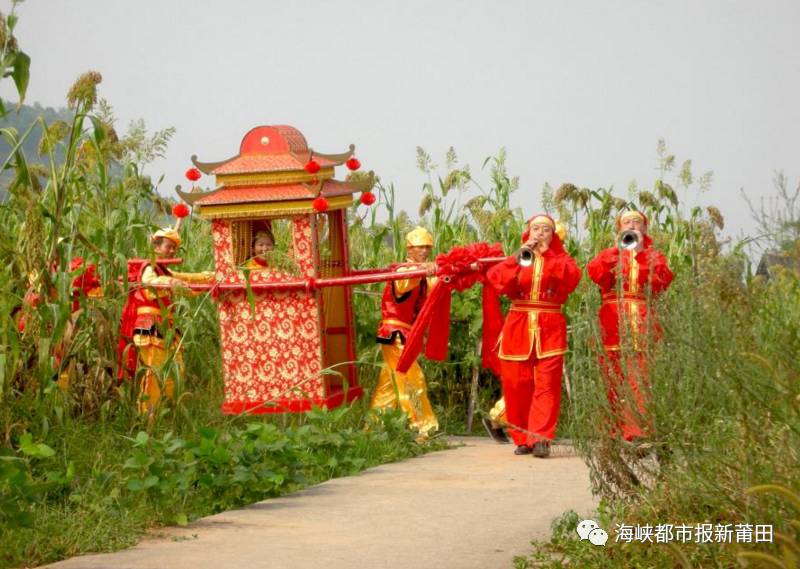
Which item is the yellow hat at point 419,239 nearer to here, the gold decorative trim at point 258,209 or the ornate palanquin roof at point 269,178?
the ornate palanquin roof at point 269,178

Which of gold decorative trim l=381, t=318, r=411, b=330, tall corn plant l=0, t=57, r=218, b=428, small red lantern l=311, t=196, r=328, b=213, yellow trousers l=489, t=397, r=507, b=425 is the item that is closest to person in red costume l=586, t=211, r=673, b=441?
yellow trousers l=489, t=397, r=507, b=425

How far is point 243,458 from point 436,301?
297 cm

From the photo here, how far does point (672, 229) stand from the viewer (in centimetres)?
1277

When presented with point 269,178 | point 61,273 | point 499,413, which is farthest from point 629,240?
point 61,273

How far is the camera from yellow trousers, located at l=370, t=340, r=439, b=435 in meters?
10.5

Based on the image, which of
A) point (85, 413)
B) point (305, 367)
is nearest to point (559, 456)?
point (305, 367)

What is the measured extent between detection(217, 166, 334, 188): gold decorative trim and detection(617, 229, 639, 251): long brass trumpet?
242cm

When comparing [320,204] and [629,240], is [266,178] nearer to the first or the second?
[320,204]

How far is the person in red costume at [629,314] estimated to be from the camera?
20.7 feet

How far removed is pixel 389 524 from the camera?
6.73 meters

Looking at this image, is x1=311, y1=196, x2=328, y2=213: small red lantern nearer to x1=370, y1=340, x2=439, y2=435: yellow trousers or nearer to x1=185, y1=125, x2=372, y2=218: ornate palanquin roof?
x1=185, y1=125, x2=372, y2=218: ornate palanquin roof

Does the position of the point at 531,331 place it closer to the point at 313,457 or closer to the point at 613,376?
the point at 313,457

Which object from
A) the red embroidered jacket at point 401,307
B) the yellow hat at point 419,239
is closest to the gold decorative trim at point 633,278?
the red embroidered jacket at point 401,307

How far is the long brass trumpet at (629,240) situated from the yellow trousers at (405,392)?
1.92 metres
